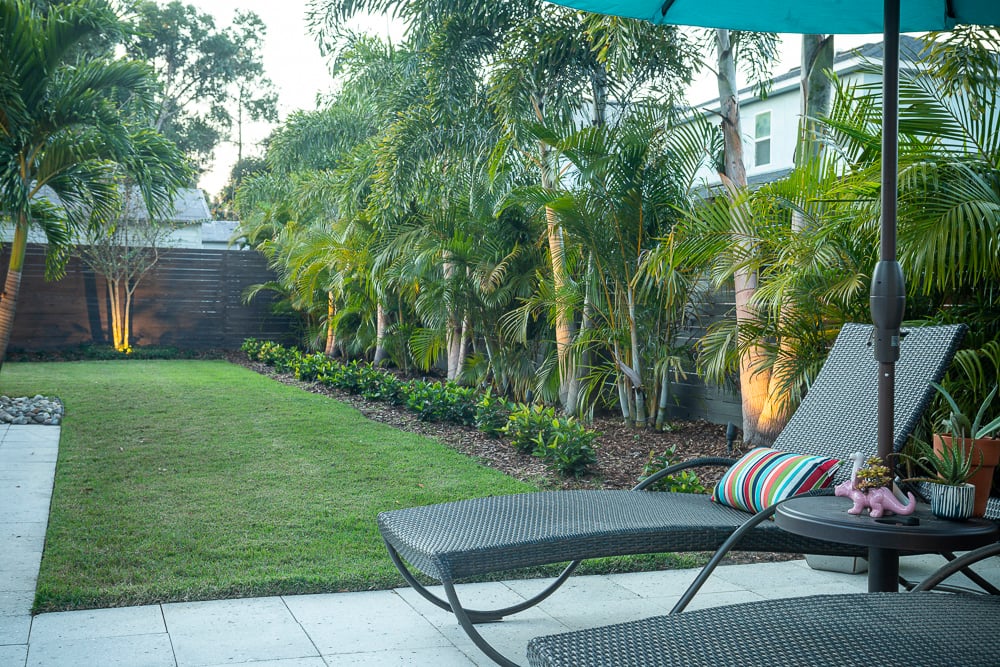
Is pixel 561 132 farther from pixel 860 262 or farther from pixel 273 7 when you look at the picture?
pixel 273 7

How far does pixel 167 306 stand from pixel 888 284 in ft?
46.6

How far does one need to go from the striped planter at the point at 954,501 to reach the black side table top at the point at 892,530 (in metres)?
0.02

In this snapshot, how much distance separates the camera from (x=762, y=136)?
A: 54.6 feet

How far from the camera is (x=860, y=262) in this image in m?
4.37

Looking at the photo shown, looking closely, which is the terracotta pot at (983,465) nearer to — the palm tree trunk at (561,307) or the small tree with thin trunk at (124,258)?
the palm tree trunk at (561,307)

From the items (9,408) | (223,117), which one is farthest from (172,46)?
(9,408)

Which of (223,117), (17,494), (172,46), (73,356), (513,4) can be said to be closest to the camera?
(17,494)

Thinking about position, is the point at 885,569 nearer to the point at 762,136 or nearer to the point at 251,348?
the point at 251,348

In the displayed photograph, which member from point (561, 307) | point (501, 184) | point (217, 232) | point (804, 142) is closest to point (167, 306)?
point (501, 184)

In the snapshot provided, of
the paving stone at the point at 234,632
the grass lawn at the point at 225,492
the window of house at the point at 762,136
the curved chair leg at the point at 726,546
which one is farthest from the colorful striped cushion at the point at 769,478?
the window of house at the point at 762,136

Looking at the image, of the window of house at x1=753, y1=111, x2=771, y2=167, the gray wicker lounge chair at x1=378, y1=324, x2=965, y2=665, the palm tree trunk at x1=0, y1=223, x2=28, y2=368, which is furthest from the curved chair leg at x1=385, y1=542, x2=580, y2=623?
the window of house at x1=753, y1=111, x2=771, y2=167

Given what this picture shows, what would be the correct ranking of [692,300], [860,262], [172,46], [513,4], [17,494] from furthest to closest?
[172,46], [513,4], [692,300], [17,494], [860,262]

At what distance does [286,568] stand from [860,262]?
9.96 feet

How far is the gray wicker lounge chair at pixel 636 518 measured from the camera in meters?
2.51
